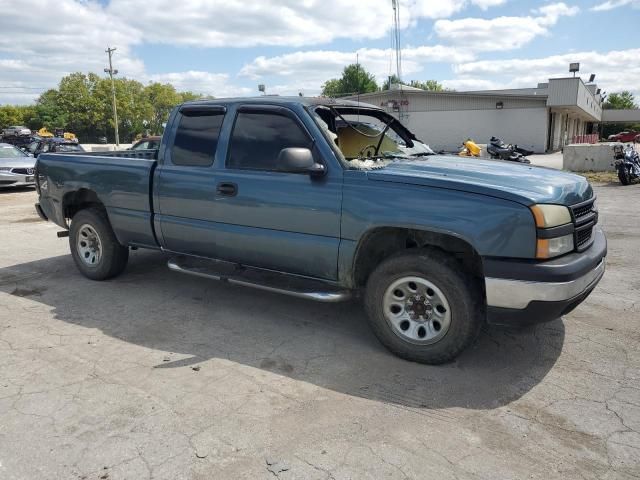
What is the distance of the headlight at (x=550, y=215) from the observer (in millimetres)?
3352

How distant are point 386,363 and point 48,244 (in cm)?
659

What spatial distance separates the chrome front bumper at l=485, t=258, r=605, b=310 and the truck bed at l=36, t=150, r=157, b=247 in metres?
3.43

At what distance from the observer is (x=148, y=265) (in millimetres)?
6816

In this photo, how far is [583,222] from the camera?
3.82m

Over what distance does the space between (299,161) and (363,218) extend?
654mm

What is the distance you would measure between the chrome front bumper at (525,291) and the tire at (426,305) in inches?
8.2

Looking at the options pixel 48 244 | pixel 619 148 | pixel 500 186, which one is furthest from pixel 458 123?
pixel 500 186

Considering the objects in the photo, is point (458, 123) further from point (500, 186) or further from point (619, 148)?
point (500, 186)

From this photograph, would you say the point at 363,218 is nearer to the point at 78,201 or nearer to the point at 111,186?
the point at 111,186

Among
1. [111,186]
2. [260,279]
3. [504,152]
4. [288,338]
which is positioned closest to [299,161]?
[260,279]

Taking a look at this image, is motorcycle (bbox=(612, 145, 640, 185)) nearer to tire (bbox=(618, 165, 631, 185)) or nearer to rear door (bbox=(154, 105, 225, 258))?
tire (bbox=(618, 165, 631, 185))

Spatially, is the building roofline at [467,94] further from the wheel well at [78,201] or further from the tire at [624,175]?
the wheel well at [78,201]

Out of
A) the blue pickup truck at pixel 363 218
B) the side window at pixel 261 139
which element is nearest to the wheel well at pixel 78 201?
the blue pickup truck at pixel 363 218

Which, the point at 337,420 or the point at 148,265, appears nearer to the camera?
the point at 337,420
